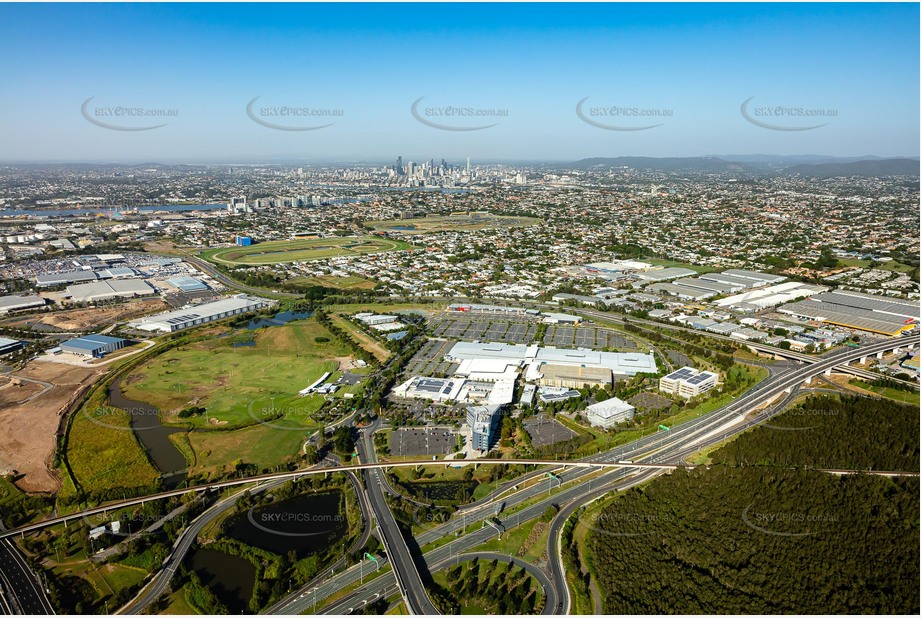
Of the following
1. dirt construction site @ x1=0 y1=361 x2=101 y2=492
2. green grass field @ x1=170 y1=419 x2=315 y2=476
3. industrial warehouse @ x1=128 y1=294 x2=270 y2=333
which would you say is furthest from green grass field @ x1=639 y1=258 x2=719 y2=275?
dirt construction site @ x1=0 y1=361 x2=101 y2=492

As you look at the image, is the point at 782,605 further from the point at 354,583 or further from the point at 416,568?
the point at 354,583

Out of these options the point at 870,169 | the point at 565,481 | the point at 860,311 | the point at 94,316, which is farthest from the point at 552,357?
the point at 870,169

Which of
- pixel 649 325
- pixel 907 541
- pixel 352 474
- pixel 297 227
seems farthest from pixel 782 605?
pixel 297 227

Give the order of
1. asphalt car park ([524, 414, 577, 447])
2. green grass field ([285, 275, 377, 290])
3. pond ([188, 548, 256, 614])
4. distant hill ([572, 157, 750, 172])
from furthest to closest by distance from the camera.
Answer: distant hill ([572, 157, 750, 172]) < green grass field ([285, 275, 377, 290]) < asphalt car park ([524, 414, 577, 447]) < pond ([188, 548, 256, 614])

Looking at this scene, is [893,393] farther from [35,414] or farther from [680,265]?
[35,414]

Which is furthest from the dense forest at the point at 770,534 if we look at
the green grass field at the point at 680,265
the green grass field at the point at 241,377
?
the green grass field at the point at 680,265

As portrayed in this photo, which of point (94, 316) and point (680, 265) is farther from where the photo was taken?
point (680, 265)

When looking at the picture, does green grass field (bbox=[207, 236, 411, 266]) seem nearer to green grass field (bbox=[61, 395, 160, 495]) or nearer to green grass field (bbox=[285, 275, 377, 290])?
green grass field (bbox=[285, 275, 377, 290])
